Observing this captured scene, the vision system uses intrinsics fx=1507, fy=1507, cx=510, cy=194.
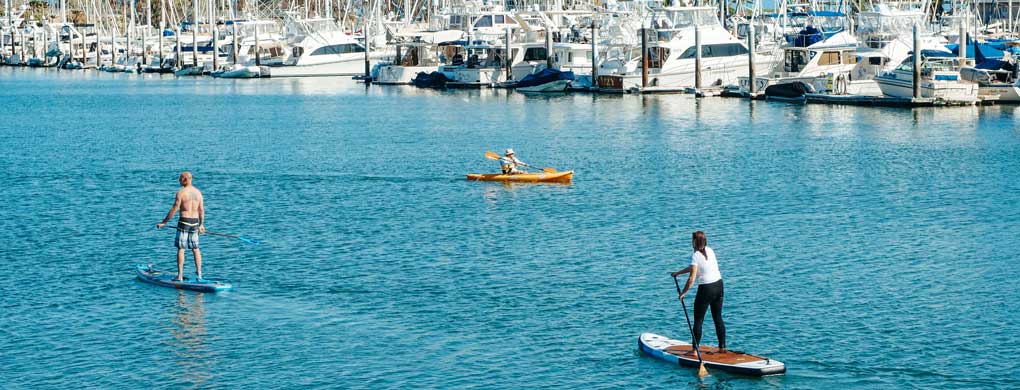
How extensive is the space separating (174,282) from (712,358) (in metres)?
12.4

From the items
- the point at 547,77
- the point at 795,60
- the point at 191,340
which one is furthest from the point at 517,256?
the point at 547,77

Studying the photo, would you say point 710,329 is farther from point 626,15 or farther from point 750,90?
point 626,15

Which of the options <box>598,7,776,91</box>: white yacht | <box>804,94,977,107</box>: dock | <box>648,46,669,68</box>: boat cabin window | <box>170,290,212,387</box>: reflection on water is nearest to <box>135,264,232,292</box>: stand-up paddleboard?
<box>170,290,212,387</box>: reflection on water

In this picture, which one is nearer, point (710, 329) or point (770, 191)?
point (710, 329)

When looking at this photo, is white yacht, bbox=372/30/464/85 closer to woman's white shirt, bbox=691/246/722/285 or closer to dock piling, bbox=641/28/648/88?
dock piling, bbox=641/28/648/88

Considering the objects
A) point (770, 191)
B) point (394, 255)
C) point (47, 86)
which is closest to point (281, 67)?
point (47, 86)

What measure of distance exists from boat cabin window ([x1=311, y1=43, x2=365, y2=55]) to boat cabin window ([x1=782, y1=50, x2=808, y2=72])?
54407 millimetres

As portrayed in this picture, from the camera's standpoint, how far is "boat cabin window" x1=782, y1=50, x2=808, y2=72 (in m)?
88.6

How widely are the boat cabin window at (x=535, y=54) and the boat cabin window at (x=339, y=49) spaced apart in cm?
2589

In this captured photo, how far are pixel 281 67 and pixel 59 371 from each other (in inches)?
4589

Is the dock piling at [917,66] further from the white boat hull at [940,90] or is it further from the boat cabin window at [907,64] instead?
the boat cabin window at [907,64]

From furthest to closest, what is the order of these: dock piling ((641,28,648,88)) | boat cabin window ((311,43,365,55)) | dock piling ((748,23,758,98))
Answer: boat cabin window ((311,43,365,55))
dock piling ((641,28,648,88))
dock piling ((748,23,758,98))

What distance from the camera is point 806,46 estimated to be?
8862 centimetres

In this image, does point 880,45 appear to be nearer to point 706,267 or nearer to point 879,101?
point 879,101
